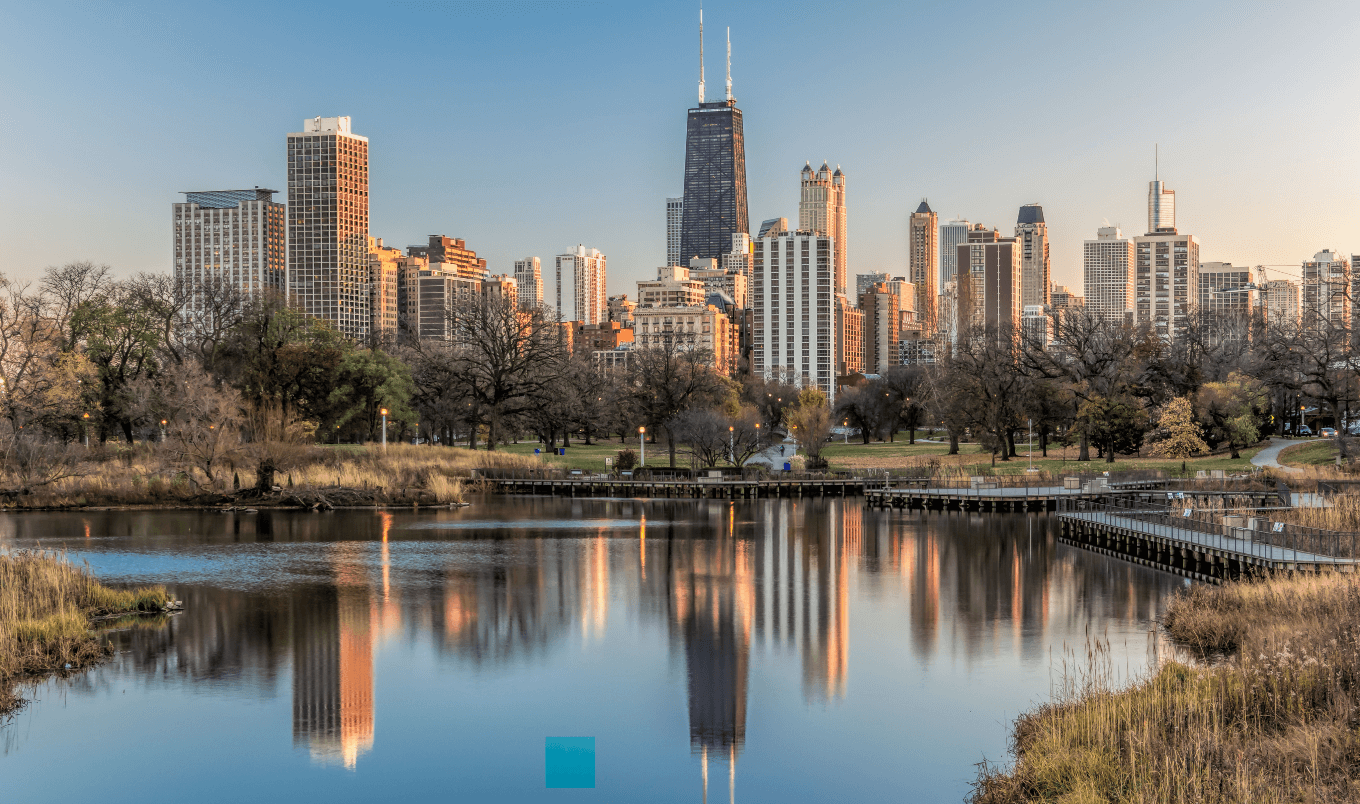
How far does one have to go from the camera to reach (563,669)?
68.3 feet

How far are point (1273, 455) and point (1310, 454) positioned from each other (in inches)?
138

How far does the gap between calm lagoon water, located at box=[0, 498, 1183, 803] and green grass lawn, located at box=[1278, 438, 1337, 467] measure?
32.4 metres

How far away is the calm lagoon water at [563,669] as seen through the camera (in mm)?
15484

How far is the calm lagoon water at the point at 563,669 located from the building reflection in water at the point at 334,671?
72 mm

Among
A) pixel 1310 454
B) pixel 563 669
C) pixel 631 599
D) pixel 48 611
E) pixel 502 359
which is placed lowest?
pixel 563 669

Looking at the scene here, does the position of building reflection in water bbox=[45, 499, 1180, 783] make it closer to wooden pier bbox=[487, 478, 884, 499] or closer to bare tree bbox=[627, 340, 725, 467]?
wooden pier bbox=[487, 478, 884, 499]

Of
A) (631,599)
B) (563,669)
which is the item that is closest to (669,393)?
(631,599)

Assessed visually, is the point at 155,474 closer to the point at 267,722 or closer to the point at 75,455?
the point at 75,455

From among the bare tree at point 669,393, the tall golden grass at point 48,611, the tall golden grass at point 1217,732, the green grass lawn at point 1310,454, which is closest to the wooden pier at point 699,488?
the bare tree at point 669,393

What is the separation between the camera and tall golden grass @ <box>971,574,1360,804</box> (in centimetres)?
1187

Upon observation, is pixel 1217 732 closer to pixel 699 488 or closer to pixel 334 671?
pixel 334 671

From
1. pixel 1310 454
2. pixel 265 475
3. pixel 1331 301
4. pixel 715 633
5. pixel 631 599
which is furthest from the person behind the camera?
pixel 1331 301

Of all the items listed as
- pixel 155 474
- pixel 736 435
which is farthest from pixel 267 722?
pixel 736 435

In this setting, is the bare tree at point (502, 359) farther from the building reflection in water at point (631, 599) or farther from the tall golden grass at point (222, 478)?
the building reflection in water at point (631, 599)
